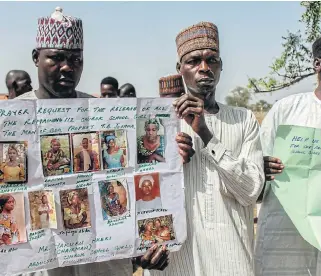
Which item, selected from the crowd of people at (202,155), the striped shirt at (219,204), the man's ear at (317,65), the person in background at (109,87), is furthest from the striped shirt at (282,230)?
the person in background at (109,87)

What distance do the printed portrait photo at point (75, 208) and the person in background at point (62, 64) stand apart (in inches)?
11.8

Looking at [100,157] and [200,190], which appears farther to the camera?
[200,190]

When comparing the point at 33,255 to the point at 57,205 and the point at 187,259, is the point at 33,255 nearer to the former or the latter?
the point at 57,205

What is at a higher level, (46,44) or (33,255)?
(46,44)

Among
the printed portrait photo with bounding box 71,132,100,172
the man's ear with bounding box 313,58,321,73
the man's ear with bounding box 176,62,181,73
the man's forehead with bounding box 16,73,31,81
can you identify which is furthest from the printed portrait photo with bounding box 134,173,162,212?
the man's forehead with bounding box 16,73,31,81

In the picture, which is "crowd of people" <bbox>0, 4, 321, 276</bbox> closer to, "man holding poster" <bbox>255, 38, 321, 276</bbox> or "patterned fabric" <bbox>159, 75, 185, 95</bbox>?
"patterned fabric" <bbox>159, 75, 185, 95</bbox>

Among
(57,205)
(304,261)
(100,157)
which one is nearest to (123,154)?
(100,157)

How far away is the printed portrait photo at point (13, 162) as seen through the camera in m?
2.25

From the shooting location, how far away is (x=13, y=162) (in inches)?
89.3

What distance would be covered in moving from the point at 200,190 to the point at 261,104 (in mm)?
36641

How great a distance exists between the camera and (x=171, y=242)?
103 inches

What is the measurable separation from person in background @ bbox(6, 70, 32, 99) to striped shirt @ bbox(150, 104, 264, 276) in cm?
378

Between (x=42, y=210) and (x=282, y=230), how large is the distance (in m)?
1.75

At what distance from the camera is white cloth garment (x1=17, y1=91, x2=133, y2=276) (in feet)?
8.30
